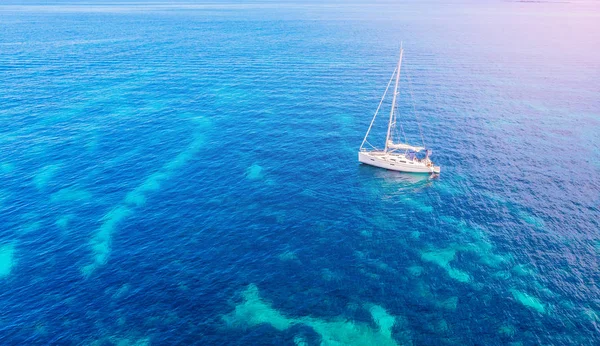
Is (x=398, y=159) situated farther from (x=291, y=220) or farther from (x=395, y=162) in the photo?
(x=291, y=220)

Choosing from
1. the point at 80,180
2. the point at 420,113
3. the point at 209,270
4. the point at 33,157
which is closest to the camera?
the point at 209,270

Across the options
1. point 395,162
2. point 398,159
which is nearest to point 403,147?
point 398,159

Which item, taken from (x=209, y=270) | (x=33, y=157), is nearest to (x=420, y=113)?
(x=209, y=270)

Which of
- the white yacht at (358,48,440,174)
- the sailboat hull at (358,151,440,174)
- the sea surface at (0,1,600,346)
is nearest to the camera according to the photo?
the sea surface at (0,1,600,346)

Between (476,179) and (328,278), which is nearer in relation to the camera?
(328,278)

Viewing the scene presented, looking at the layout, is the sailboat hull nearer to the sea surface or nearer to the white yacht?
the white yacht

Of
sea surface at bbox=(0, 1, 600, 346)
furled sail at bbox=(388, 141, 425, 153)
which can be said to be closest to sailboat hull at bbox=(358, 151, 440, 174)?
sea surface at bbox=(0, 1, 600, 346)

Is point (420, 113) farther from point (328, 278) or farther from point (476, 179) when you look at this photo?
point (328, 278)
